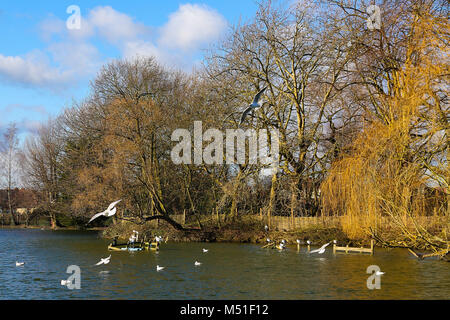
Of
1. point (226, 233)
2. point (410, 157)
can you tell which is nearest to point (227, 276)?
point (410, 157)

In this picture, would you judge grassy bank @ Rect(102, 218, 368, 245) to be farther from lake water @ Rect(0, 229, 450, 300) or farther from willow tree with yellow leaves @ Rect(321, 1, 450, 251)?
willow tree with yellow leaves @ Rect(321, 1, 450, 251)

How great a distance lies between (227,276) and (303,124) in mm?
14044

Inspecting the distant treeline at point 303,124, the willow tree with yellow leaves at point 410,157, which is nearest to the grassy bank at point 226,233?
the distant treeline at point 303,124

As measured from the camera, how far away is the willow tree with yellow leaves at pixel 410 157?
1545 centimetres

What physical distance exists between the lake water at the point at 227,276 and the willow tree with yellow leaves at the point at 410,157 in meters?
1.40

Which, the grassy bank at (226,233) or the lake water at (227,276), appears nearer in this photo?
the lake water at (227,276)

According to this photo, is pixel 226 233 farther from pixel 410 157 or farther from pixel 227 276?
pixel 410 157

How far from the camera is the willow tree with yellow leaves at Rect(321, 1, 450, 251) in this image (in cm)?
1545

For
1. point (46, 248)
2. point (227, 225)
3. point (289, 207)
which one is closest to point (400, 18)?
point (289, 207)

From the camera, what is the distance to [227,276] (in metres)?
15.9

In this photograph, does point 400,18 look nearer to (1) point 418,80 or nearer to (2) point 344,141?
(1) point 418,80

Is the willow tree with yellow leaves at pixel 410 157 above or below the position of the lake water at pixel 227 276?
above

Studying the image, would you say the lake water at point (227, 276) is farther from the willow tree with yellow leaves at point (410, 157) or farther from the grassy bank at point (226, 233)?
the grassy bank at point (226, 233)

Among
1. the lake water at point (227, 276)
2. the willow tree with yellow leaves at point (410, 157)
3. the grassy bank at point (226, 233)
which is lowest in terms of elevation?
the lake water at point (227, 276)
